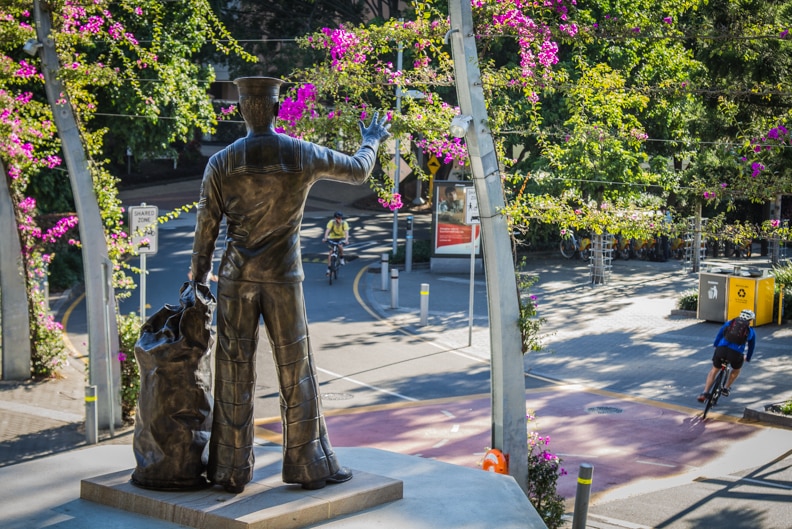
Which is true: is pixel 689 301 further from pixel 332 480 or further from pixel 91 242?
pixel 332 480

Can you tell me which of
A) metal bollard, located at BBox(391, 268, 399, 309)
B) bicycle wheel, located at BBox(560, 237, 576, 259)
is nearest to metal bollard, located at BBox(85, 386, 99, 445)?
metal bollard, located at BBox(391, 268, 399, 309)

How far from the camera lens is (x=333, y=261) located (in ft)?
85.2

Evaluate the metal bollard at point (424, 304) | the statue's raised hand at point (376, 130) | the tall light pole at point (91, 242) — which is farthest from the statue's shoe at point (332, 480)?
the metal bollard at point (424, 304)

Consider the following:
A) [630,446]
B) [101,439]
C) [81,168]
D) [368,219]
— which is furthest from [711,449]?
[368,219]

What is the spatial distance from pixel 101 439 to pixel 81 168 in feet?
11.5

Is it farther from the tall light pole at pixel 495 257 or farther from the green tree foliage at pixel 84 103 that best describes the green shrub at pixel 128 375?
the tall light pole at pixel 495 257

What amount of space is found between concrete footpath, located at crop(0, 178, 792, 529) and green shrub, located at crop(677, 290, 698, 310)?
527 millimetres

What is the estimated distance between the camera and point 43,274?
17.3 metres

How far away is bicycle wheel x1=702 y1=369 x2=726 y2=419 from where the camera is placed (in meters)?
15.0

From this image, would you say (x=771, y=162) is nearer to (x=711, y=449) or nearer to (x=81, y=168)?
(x=711, y=449)

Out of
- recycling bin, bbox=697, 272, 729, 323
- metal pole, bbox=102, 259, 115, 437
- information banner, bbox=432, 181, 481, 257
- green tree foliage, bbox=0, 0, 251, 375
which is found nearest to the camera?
green tree foliage, bbox=0, 0, 251, 375

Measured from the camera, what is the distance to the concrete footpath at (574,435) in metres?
8.33

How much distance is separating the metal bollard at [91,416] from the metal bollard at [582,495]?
6488 mm

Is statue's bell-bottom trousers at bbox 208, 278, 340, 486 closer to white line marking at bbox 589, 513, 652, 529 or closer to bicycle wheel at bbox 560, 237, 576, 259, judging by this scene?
white line marking at bbox 589, 513, 652, 529
